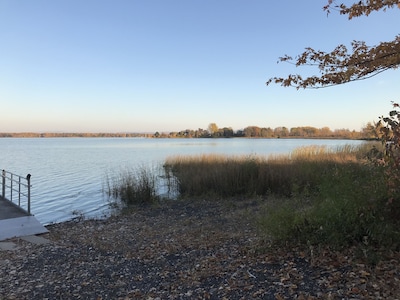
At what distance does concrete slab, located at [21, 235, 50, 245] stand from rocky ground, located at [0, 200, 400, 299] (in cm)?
16

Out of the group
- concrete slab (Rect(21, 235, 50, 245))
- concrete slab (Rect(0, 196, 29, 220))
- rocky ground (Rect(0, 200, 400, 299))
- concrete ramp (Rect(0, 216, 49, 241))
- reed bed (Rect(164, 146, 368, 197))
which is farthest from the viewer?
reed bed (Rect(164, 146, 368, 197))

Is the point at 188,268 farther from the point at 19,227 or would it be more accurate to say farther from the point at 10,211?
the point at 10,211

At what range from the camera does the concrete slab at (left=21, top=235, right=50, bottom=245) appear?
770 cm

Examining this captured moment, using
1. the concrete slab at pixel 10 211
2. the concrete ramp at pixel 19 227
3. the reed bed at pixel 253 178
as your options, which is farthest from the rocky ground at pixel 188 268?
the reed bed at pixel 253 178

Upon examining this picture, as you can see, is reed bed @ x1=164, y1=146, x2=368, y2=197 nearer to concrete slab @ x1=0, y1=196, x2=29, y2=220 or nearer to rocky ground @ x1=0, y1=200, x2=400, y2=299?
rocky ground @ x1=0, y1=200, x2=400, y2=299

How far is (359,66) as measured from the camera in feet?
14.8

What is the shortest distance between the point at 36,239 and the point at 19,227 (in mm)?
1104

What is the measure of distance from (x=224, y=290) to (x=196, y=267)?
107cm

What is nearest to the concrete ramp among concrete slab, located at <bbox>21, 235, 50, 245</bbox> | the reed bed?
concrete slab, located at <bbox>21, 235, 50, 245</bbox>

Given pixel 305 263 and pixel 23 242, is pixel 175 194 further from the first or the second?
pixel 305 263

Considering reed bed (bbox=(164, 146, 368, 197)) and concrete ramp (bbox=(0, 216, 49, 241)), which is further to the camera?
reed bed (bbox=(164, 146, 368, 197))

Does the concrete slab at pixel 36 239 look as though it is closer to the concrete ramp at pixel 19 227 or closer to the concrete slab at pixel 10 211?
the concrete ramp at pixel 19 227

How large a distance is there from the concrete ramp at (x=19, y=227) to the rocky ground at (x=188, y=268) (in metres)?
0.41

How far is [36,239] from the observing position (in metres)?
8.02
